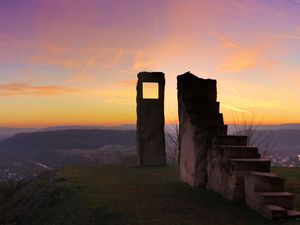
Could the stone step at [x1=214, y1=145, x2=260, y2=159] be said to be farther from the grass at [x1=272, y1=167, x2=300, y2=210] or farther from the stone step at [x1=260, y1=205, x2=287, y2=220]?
the stone step at [x1=260, y1=205, x2=287, y2=220]

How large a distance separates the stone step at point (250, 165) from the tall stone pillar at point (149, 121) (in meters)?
9.98

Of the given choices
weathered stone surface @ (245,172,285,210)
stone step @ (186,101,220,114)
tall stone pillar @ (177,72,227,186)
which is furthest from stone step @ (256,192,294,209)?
stone step @ (186,101,220,114)

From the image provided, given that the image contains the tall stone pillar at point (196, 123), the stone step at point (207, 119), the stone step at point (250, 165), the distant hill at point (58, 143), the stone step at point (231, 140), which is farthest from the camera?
the distant hill at point (58, 143)

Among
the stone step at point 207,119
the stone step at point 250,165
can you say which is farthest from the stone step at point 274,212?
the stone step at point 207,119

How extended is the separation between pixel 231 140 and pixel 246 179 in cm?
201

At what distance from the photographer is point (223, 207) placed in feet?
36.4

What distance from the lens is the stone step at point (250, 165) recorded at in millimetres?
11422

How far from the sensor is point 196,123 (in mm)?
14086

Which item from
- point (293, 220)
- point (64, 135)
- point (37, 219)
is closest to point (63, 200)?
point (37, 219)

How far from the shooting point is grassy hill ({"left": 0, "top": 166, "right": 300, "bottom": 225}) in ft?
33.5

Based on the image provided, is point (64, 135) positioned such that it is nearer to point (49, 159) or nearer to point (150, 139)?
point (49, 159)

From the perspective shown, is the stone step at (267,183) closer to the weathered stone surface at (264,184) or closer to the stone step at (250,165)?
the weathered stone surface at (264,184)

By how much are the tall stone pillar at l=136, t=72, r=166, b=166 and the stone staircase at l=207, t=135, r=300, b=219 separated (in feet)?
27.1

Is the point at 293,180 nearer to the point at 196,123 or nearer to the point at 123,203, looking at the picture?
the point at 196,123
